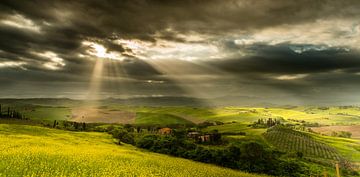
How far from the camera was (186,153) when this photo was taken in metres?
134

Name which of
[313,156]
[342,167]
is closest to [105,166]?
[342,167]

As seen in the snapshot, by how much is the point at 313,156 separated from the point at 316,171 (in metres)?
47.7

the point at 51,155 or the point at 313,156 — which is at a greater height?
the point at 51,155

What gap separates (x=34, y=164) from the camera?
5400 centimetres

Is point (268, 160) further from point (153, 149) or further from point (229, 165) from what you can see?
point (153, 149)

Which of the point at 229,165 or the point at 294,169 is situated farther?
the point at 294,169

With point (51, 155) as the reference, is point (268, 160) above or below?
below

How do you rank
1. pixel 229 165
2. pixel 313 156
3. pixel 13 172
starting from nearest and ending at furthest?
pixel 13 172
pixel 229 165
pixel 313 156

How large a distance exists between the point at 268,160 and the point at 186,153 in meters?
32.5

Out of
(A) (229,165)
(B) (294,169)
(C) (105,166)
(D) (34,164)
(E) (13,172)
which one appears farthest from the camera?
(B) (294,169)

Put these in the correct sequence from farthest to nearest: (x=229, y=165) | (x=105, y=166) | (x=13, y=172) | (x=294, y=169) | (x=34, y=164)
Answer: (x=294, y=169) < (x=229, y=165) < (x=105, y=166) < (x=34, y=164) < (x=13, y=172)

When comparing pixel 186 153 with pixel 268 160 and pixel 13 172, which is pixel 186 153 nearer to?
pixel 268 160

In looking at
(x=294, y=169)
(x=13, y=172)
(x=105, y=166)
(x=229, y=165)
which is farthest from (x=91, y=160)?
(x=294, y=169)

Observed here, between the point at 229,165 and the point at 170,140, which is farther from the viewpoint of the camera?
the point at 170,140
